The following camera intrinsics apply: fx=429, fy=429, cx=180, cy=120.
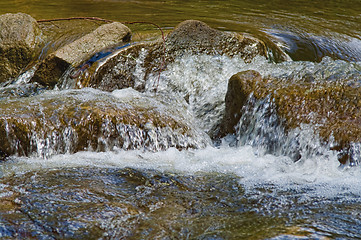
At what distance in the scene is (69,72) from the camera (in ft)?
18.1

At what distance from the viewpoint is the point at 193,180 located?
3.61 m

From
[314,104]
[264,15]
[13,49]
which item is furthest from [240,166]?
[264,15]

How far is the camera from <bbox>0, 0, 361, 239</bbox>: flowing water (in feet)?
8.41

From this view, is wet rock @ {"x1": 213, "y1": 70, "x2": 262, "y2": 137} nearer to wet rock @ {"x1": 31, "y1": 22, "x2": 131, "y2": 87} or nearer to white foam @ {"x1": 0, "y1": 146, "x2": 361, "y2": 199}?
white foam @ {"x1": 0, "y1": 146, "x2": 361, "y2": 199}

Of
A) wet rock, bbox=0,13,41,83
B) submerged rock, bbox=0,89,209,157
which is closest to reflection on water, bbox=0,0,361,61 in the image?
wet rock, bbox=0,13,41,83

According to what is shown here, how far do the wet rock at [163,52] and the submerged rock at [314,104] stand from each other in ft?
4.70

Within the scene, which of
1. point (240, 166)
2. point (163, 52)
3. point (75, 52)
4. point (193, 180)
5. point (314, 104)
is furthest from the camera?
point (163, 52)

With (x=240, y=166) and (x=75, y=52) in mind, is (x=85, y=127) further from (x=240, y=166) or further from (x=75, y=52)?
(x=75, y=52)

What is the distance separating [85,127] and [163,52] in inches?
81.5

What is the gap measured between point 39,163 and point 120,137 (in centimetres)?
81

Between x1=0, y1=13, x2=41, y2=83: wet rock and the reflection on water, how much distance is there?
1985mm

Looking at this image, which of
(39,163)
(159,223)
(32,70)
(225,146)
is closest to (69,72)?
(32,70)

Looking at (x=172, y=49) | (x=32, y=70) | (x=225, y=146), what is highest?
(x=172, y=49)

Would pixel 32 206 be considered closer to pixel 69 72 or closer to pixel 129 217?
pixel 129 217
